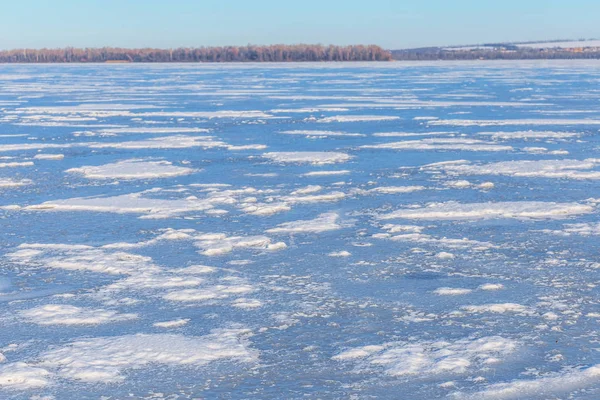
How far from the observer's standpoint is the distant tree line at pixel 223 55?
70188 millimetres

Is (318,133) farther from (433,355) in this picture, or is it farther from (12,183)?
(433,355)

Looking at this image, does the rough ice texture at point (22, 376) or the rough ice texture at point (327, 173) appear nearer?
the rough ice texture at point (22, 376)

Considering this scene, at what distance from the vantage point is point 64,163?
9414 millimetres

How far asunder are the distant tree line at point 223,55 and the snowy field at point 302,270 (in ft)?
198

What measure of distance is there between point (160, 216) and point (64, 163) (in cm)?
336

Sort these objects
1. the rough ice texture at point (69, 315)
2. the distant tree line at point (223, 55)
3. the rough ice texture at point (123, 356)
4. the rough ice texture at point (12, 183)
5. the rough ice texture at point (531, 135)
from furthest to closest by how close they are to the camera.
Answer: the distant tree line at point (223, 55)
the rough ice texture at point (531, 135)
the rough ice texture at point (12, 183)
the rough ice texture at point (69, 315)
the rough ice texture at point (123, 356)

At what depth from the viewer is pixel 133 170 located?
8.75 metres

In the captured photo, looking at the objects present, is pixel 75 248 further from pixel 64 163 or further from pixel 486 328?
pixel 64 163

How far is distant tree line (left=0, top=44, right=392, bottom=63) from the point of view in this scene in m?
70.2

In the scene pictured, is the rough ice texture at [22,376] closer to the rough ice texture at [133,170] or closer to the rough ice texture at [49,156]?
the rough ice texture at [133,170]

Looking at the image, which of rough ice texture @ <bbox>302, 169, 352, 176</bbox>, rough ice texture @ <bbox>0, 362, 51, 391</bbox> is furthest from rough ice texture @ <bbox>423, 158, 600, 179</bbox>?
rough ice texture @ <bbox>0, 362, 51, 391</bbox>

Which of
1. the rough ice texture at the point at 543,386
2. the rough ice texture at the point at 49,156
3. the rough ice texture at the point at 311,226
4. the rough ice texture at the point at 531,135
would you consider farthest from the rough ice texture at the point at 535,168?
the rough ice texture at the point at 543,386

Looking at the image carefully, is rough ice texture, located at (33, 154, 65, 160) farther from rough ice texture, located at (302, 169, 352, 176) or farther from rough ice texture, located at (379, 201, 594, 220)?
rough ice texture, located at (379, 201, 594, 220)

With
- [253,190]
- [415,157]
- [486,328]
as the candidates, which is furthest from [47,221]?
[415,157]
